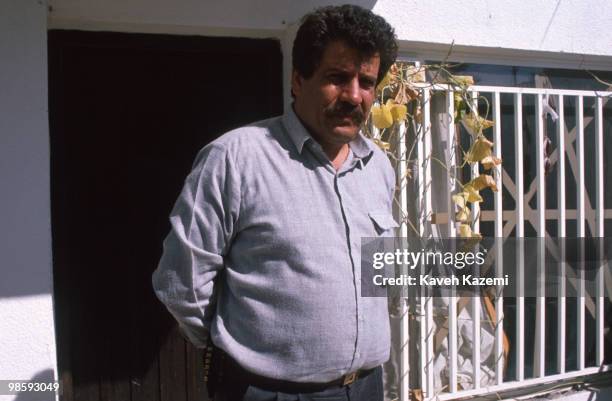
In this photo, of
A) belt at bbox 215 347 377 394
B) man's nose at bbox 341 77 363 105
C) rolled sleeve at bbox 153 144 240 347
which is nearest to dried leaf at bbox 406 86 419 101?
man's nose at bbox 341 77 363 105

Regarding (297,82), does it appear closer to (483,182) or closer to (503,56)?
(483,182)

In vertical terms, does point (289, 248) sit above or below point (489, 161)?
below

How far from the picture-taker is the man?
1.56 m

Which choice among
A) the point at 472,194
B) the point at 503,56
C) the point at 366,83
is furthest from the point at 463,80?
the point at 366,83

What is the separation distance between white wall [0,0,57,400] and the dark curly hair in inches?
42.4

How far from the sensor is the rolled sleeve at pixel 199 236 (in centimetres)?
156

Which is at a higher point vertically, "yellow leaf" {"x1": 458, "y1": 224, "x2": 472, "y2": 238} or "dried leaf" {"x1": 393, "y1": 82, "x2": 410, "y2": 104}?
"dried leaf" {"x1": 393, "y1": 82, "x2": 410, "y2": 104}

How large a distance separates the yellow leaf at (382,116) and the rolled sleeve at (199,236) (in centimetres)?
108

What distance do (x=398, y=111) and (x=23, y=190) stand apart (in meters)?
1.61

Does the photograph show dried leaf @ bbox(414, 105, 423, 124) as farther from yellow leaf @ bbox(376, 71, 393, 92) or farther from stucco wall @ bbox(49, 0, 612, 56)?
stucco wall @ bbox(49, 0, 612, 56)

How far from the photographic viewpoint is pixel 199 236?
157cm

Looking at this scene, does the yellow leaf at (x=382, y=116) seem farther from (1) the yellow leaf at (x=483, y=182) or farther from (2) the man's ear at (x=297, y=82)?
(2) the man's ear at (x=297, y=82)

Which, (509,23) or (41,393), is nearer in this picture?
(41,393)

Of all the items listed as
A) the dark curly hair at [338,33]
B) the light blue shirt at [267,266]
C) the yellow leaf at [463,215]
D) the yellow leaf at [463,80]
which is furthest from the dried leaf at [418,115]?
the light blue shirt at [267,266]
